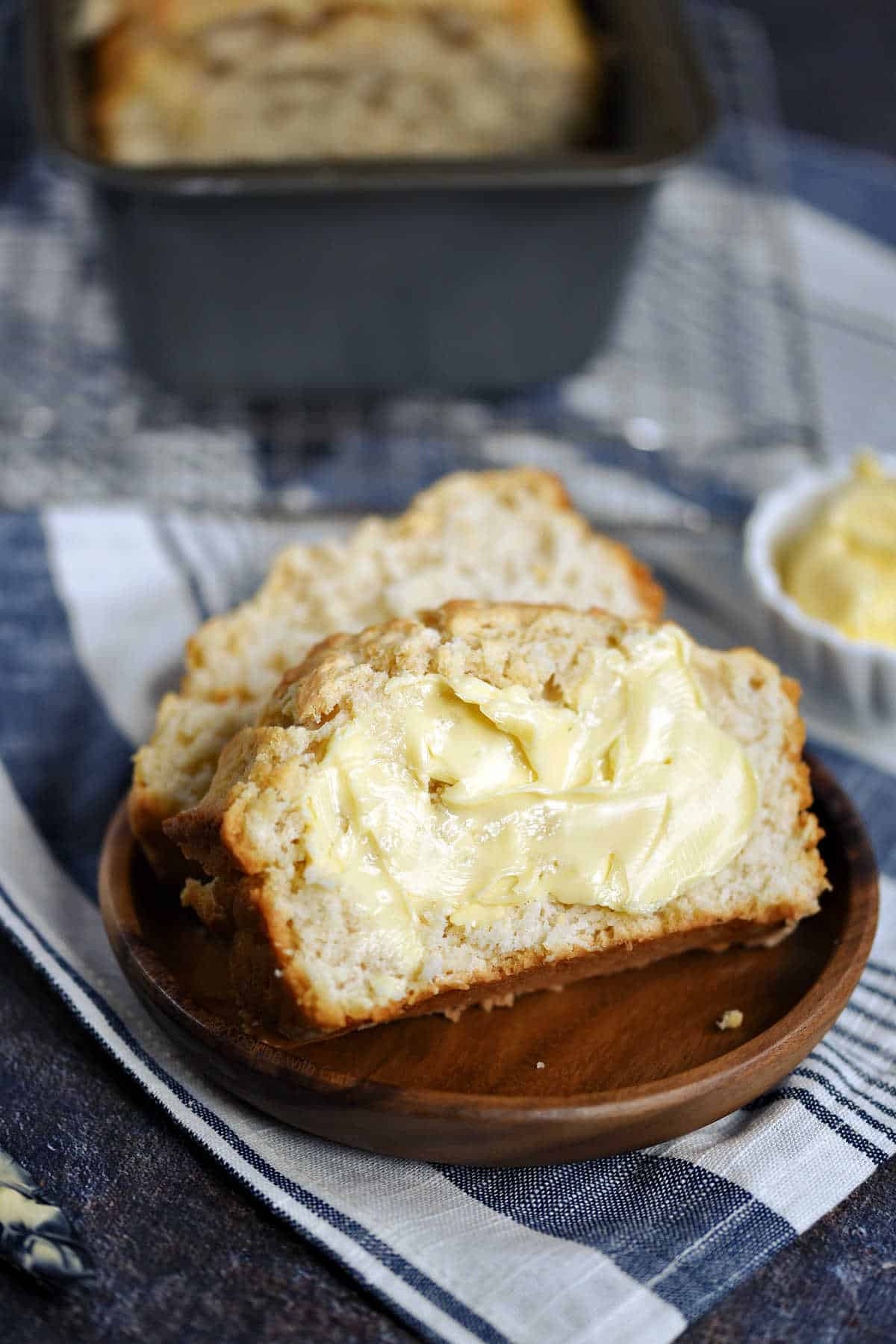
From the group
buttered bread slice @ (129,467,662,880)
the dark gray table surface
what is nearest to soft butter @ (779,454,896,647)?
buttered bread slice @ (129,467,662,880)

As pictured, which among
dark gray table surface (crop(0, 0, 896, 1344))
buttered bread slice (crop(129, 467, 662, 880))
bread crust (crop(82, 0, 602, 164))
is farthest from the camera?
bread crust (crop(82, 0, 602, 164))

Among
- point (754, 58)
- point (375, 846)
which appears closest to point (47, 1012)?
point (375, 846)

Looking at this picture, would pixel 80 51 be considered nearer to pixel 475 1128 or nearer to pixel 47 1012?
pixel 47 1012

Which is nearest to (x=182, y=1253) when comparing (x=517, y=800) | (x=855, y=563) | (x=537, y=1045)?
(x=537, y=1045)

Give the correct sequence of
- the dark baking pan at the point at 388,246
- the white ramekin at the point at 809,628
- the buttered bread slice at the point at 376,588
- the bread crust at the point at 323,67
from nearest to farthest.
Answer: the buttered bread slice at the point at 376,588 < the white ramekin at the point at 809,628 < the dark baking pan at the point at 388,246 < the bread crust at the point at 323,67

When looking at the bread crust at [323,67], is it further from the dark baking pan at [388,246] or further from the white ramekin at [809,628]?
the white ramekin at [809,628]

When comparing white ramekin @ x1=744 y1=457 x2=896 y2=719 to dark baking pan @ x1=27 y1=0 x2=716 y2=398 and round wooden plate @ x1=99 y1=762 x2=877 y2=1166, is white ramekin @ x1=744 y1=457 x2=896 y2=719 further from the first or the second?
dark baking pan @ x1=27 y1=0 x2=716 y2=398

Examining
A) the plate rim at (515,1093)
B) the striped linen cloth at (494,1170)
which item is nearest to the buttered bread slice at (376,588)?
the plate rim at (515,1093)
